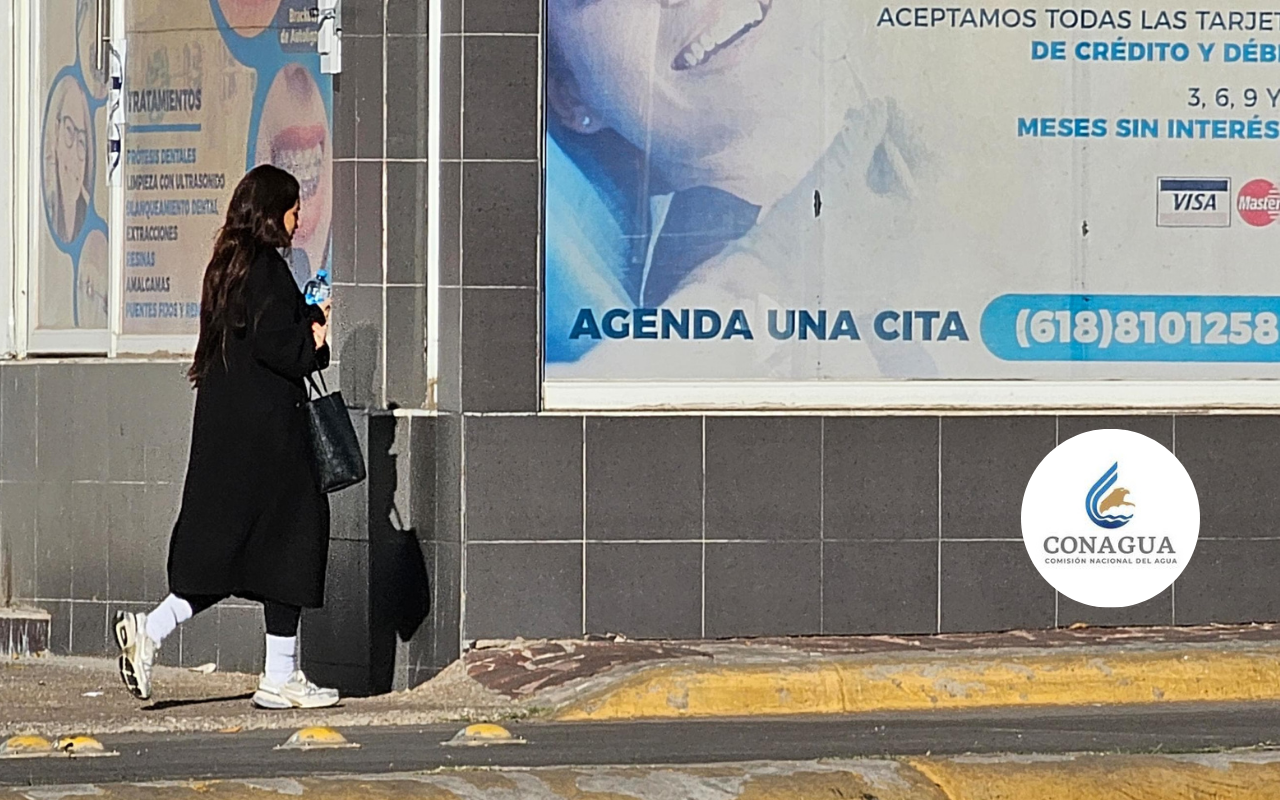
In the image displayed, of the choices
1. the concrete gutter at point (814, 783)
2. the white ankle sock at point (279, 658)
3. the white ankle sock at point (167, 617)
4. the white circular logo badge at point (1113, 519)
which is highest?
the white circular logo badge at point (1113, 519)

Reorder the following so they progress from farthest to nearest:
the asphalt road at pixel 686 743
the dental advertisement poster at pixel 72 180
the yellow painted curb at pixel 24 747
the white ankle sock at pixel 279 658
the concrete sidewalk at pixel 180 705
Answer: the dental advertisement poster at pixel 72 180, the white ankle sock at pixel 279 658, the concrete sidewalk at pixel 180 705, the yellow painted curb at pixel 24 747, the asphalt road at pixel 686 743

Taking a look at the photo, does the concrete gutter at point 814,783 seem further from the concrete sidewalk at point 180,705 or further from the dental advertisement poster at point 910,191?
the dental advertisement poster at point 910,191

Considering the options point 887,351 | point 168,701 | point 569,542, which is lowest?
point 168,701

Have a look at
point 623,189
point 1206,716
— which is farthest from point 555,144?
point 1206,716

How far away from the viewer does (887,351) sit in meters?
9.41

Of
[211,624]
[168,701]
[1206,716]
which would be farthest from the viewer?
[211,624]

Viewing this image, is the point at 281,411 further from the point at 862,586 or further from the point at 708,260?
the point at 862,586

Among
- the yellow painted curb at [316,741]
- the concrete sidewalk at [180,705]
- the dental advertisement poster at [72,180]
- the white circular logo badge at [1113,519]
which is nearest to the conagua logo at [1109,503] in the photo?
the white circular logo badge at [1113,519]

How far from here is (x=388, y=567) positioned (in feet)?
30.8

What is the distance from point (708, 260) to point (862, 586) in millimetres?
1380

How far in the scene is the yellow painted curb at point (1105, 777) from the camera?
638 cm

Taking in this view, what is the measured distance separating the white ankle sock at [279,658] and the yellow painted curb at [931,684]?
0.99 m

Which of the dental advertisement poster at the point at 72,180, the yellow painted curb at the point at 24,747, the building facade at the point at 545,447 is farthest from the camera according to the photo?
the dental advertisement poster at the point at 72,180

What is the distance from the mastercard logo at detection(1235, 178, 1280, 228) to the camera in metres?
9.64
